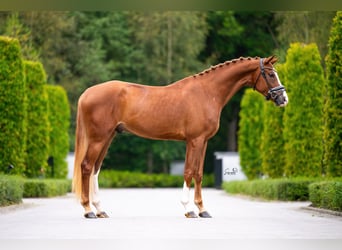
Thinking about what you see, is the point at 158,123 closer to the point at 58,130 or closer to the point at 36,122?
the point at 36,122

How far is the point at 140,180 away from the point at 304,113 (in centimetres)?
2646

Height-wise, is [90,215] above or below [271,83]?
below

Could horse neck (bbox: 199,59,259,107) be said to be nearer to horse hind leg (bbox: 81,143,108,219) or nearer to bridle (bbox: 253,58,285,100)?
bridle (bbox: 253,58,285,100)

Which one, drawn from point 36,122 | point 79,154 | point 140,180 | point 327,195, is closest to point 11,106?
point 36,122

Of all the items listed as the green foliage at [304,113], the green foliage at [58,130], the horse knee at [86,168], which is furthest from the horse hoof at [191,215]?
the green foliage at [58,130]

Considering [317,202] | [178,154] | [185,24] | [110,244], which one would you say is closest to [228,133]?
[178,154]

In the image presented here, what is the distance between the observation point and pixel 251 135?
3516cm

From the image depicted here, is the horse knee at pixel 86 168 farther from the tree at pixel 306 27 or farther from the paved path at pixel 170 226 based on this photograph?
the tree at pixel 306 27

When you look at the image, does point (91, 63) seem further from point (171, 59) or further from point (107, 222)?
point (107, 222)

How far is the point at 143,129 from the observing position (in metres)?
14.7

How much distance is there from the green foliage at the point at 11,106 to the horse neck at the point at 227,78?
27.9 ft

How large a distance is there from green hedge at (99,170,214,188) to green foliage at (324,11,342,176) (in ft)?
103

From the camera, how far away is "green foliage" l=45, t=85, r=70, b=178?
33531 millimetres

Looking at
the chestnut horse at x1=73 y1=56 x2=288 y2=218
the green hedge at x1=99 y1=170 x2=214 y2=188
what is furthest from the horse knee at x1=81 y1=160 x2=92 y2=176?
the green hedge at x1=99 y1=170 x2=214 y2=188
